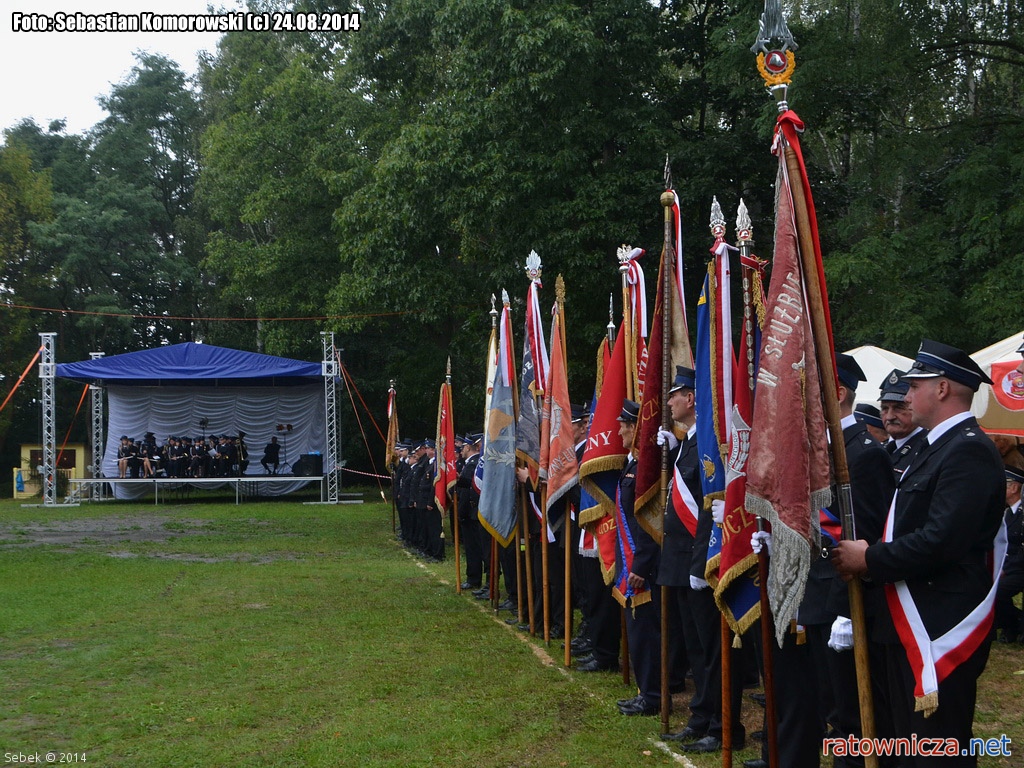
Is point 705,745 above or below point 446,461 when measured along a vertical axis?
below

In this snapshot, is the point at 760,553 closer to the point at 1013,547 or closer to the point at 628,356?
the point at 628,356

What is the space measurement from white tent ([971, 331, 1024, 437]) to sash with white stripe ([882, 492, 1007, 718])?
23.8 feet

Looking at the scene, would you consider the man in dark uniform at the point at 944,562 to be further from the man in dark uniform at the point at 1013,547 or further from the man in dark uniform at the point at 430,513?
the man in dark uniform at the point at 430,513

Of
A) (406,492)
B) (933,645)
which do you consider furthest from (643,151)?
(933,645)

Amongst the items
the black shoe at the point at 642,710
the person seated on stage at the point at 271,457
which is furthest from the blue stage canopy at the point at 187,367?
the black shoe at the point at 642,710

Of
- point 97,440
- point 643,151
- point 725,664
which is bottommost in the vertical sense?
point 725,664

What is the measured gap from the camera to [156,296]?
150 ft

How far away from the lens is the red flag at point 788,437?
4.08 m

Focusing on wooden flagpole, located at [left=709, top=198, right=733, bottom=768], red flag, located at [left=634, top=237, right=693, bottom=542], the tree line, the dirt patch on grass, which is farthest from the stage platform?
wooden flagpole, located at [left=709, top=198, right=733, bottom=768]

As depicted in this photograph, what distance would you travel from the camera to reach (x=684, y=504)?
6.49 m

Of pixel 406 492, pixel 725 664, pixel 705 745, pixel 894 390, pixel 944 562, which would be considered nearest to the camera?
pixel 944 562

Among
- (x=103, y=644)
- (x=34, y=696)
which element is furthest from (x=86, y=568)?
(x=34, y=696)

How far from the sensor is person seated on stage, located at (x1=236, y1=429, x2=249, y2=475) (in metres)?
32.8

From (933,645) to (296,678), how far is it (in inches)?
224
